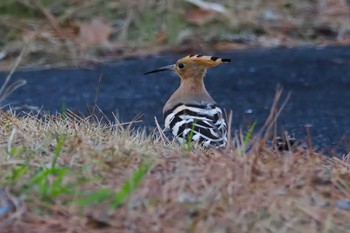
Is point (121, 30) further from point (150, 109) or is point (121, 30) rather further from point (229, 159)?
point (229, 159)

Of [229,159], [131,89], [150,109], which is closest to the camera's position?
[229,159]

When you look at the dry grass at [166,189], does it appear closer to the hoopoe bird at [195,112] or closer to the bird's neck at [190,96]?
the hoopoe bird at [195,112]

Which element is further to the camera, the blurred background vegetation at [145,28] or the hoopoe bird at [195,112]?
the blurred background vegetation at [145,28]

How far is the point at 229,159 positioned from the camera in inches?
147

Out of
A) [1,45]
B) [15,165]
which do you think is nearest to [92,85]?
[1,45]

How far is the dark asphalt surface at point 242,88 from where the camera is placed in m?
6.89

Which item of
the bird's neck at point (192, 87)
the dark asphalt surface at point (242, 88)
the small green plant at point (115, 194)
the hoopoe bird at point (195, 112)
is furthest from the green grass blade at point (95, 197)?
the dark asphalt surface at point (242, 88)

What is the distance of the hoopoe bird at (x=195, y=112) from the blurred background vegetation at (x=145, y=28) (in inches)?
116

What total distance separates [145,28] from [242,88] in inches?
75.3

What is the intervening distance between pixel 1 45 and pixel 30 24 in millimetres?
401

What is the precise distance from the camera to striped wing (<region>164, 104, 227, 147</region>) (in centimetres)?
499

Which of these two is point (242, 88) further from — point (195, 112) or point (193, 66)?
point (195, 112)

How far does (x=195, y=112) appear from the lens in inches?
211

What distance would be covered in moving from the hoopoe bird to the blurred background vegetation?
116 inches
